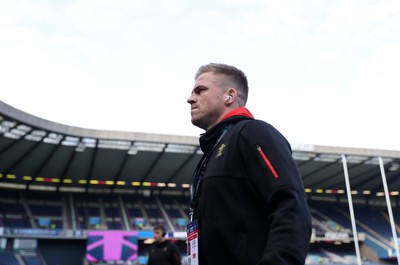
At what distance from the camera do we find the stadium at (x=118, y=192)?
24234 mm

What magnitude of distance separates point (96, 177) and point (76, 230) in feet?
16.1

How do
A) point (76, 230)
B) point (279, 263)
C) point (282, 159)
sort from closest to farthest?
1. point (279, 263)
2. point (282, 159)
3. point (76, 230)

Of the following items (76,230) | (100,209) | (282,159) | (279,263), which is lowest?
(279,263)

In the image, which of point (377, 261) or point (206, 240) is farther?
point (377, 261)

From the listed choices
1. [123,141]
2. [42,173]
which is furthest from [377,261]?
[42,173]

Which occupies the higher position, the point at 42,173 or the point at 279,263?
the point at 42,173

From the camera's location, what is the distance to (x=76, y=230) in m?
27.8

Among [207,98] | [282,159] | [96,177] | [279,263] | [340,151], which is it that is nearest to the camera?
[279,263]

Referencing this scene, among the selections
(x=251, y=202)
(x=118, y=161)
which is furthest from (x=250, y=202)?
(x=118, y=161)

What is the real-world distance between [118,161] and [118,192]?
7.70 metres

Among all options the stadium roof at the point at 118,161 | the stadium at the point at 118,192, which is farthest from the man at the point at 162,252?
the stadium at the point at 118,192

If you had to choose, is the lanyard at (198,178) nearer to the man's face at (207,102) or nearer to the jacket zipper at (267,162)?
the man's face at (207,102)

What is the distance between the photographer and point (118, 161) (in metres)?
28.0

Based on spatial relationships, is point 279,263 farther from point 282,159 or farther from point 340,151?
point 340,151
